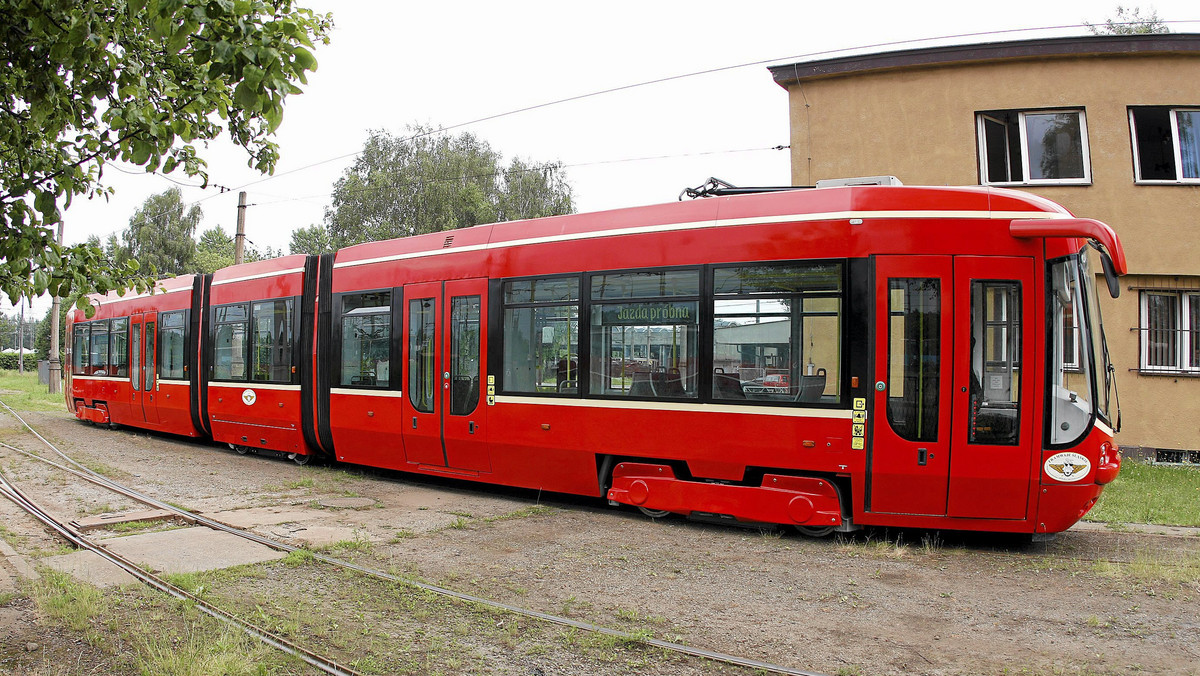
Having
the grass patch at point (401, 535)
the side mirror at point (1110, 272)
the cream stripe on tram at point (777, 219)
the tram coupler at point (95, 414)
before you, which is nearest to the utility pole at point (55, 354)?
the tram coupler at point (95, 414)

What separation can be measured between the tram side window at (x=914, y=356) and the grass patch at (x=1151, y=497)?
3.41 metres

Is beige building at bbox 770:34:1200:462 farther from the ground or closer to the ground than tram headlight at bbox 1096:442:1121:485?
farther from the ground

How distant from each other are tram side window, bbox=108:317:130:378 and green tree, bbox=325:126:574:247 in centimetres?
2469

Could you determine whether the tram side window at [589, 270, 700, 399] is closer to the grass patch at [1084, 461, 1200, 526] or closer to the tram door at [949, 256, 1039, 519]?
the tram door at [949, 256, 1039, 519]

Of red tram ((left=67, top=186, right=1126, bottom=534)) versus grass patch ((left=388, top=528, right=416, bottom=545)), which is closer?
red tram ((left=67, top=186, right=1126, bottom=534))

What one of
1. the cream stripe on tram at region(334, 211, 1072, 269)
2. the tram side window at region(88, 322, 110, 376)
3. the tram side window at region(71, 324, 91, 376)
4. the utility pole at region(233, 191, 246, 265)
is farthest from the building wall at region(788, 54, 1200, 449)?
the tram side window at region(71, 324, 91, 376)

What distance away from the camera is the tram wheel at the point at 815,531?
24.1 ft

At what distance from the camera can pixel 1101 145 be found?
44.0 ft

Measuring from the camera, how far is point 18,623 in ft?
16.0

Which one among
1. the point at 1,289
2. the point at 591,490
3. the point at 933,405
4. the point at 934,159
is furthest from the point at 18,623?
the point at 934,159

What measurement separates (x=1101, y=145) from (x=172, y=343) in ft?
55.9

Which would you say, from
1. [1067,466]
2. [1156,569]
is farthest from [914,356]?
[1156,569]

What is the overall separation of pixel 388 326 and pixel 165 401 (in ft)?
24.7

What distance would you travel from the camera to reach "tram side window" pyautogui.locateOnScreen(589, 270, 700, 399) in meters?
7.85
